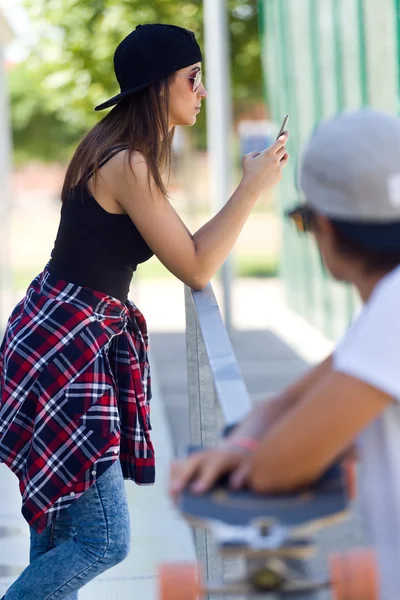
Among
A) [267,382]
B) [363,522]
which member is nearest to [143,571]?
[363,522]

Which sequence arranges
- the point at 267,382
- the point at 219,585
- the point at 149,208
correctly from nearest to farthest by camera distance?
the point at 219,585
the point at 149,208
the point at 267,382

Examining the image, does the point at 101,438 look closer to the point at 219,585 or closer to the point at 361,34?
the point at 219,585

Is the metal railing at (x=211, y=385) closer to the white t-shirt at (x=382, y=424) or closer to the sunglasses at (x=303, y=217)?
the white t-shirt at (x=382, y=424)

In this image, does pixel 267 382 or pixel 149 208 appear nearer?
pixel 149 208

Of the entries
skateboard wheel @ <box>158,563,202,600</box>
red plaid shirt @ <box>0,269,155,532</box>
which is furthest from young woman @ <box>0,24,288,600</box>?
skateboard wheel @ <box>158,563,202,600</box>

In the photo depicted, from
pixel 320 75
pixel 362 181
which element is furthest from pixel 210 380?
pixel 320 75

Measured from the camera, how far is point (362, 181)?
4.93 feet

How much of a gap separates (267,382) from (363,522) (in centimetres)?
649

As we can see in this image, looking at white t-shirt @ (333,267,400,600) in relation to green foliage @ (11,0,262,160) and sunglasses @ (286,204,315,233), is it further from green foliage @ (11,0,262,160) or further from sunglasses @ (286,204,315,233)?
green foliage @ (11,0,262,160)

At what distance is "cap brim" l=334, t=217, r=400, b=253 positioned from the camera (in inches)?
59.2

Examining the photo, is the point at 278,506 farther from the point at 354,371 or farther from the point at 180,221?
the point at 180,221

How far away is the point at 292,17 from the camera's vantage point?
11.3 metres

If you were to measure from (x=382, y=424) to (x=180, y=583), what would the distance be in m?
0.35

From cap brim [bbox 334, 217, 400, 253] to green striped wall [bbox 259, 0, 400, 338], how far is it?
14.5 feet
